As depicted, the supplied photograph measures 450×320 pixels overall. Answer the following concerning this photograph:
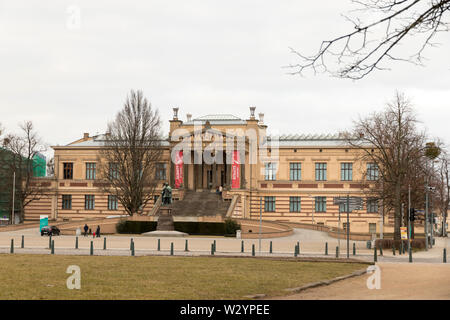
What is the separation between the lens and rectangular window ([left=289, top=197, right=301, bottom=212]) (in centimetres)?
8244

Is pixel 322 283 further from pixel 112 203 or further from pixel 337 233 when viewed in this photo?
pixel 112 203

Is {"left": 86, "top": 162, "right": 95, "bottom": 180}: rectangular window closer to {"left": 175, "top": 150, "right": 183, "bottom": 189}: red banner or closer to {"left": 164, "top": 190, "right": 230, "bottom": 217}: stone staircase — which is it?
{"left": 175, "top": 150, "right": 183, "bottom": 189}: red banner

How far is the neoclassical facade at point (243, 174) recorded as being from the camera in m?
79.8

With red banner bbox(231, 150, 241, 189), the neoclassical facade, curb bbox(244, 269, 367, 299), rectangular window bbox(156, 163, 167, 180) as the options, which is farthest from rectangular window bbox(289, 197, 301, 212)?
curb bbox(244, 269, 367, 299)

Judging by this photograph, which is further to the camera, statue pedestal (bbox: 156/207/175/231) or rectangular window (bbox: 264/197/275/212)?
rectangular window (bbox: 264/197/275/212)

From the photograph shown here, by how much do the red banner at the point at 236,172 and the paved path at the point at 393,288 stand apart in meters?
54.9

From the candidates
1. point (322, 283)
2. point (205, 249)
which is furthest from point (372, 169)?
point (322, 283)

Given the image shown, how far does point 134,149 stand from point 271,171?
71.4ft

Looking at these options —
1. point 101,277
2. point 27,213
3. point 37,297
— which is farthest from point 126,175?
point 37,297

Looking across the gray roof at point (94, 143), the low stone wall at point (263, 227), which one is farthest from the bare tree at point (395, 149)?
the gray roof at point (94, 143)

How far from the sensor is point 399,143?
149 ft

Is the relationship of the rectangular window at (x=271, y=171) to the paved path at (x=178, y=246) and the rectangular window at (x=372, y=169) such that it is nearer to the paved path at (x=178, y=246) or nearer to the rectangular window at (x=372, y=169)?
the rectangular window at (x=372, y=169)
